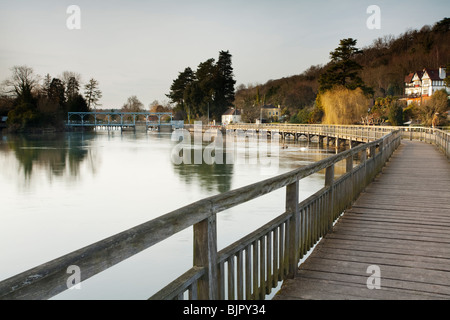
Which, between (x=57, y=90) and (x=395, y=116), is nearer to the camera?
(x=395, y=116)

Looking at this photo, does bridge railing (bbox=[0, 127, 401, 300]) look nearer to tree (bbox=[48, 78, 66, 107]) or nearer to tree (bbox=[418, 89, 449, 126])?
tree (bbox=[418, 89, 449, 126])

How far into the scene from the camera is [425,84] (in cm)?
9681

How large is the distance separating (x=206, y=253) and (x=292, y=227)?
71.2 inches

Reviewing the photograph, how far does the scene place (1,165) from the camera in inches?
1188

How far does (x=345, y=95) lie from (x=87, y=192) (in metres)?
43.7

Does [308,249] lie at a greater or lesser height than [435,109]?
lesser

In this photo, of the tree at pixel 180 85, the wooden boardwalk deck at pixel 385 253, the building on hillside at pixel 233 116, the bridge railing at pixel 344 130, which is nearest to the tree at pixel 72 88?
the tree at pixel 180 85

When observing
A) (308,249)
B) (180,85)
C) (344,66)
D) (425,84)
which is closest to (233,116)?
(180,85)

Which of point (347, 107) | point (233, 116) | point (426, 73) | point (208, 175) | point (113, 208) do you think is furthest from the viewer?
point (233, 116)

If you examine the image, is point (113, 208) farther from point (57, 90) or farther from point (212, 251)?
point (57, 90)

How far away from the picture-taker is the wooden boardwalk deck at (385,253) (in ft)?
12.8

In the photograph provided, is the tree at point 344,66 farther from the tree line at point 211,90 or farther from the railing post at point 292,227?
the railing post at point 292,227

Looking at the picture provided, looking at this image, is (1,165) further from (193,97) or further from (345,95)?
(193,97)
